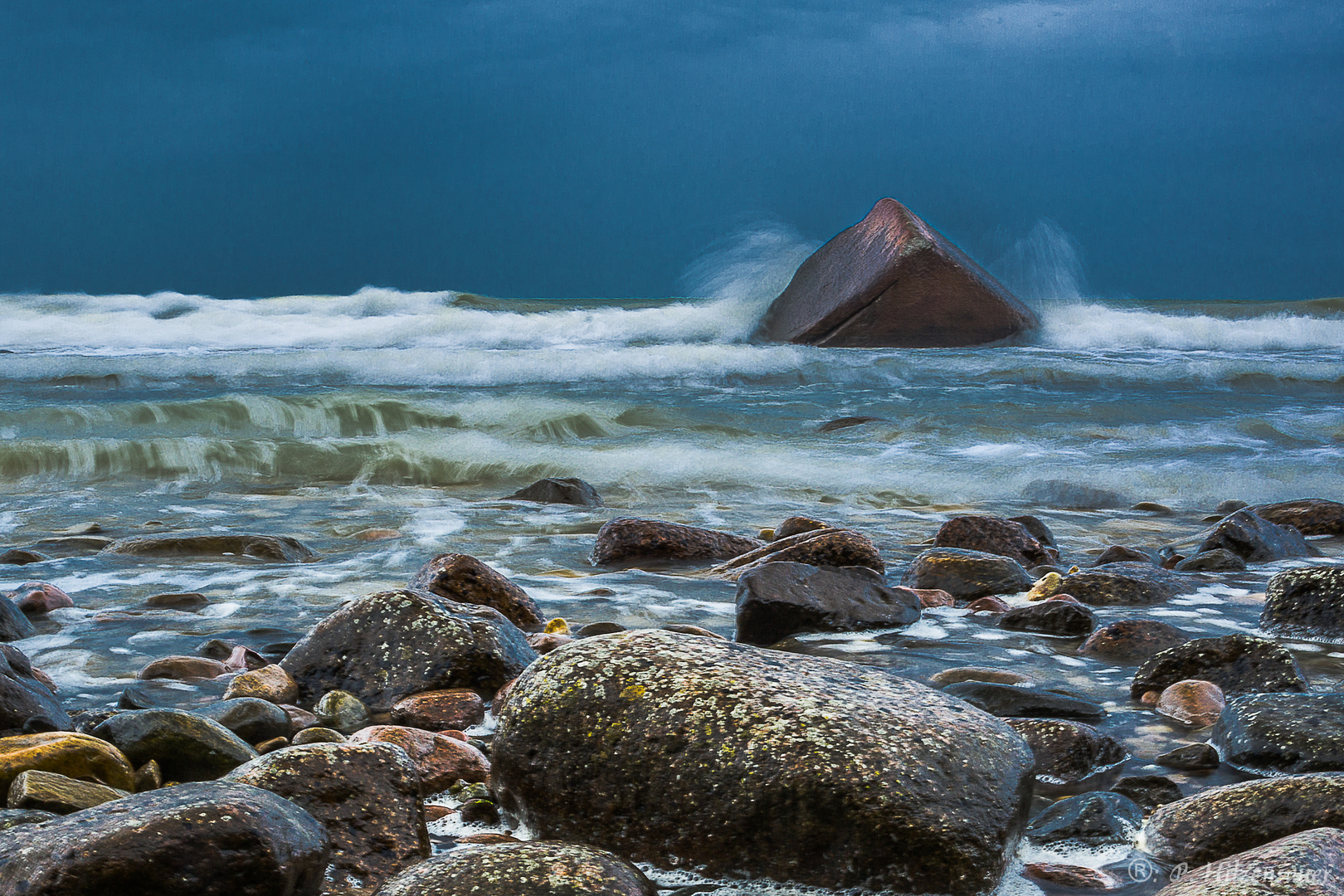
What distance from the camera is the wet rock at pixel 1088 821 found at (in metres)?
1.69

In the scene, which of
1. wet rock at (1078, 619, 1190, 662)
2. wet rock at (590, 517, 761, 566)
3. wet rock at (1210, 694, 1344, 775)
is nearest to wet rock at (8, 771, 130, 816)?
wet rock at (1210, 694, 1344, 775)

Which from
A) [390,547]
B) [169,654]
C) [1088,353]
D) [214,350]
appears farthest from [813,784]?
[214,350]

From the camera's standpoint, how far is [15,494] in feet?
20.5

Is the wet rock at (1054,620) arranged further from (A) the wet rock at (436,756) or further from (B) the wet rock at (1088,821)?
(A) the wet rock at (436,756)

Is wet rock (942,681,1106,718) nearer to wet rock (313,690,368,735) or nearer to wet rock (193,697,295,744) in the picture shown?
wet rock (313,690,368,735)

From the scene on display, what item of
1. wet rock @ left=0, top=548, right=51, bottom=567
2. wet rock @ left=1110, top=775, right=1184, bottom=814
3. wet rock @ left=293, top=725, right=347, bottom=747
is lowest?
wet rock @ left=1110, top=775, right=1184, bottom=814

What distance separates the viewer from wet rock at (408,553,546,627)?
3057 millimetres

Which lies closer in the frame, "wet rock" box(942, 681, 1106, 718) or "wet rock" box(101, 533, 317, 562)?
"wet rock" box(942, 681, 1106, 718)

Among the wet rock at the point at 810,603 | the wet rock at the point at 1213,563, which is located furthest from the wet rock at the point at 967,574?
the wet rock at the point at 1213,563

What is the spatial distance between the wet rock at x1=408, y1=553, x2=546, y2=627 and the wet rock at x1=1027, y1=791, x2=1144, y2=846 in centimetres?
164

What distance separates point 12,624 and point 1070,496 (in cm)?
495

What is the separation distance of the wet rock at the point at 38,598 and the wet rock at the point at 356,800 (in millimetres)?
1916

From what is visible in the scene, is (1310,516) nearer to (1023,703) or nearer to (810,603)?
(810,603)

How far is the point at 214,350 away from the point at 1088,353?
11.7 m
